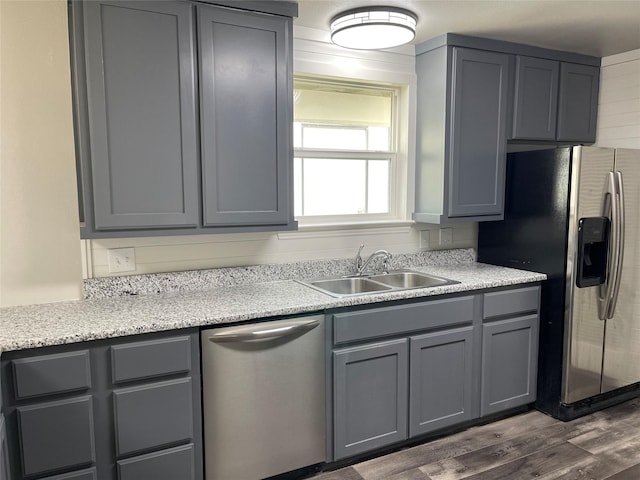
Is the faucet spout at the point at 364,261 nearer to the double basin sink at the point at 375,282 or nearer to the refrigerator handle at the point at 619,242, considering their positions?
the double basin sink at the point at 375,282

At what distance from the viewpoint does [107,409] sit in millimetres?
1827

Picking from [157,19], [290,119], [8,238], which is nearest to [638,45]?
[290,119]

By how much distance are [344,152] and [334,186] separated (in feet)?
0.70

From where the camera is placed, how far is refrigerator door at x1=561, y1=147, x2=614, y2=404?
105 inches

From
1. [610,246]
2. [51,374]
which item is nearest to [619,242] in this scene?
[610,246]

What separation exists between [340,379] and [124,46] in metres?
1.75

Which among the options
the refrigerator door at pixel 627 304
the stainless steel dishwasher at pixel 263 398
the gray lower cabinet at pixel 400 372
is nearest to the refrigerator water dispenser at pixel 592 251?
the refrigerator door at pixel 627 304

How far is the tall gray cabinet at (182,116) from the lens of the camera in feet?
6.47

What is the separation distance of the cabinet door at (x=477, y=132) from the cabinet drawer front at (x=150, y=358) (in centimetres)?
176

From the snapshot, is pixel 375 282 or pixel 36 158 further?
pixel 375 282

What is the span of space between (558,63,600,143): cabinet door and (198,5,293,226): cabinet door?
191 cm

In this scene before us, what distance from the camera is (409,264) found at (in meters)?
3.11

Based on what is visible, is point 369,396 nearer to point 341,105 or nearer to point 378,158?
point 378,158

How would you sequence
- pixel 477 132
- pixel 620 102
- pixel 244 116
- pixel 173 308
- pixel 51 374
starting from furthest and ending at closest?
1. pixel 620 102
2. pixel 477 132
3. pixel 244 116
4. pixel 173 308
5. pixel 51 374
